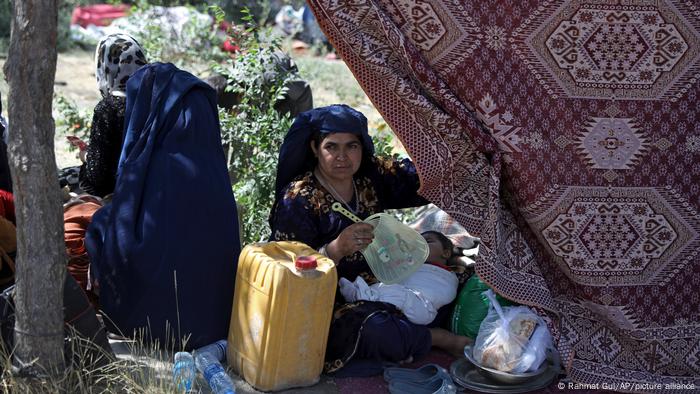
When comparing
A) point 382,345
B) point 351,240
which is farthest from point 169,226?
point 382,345

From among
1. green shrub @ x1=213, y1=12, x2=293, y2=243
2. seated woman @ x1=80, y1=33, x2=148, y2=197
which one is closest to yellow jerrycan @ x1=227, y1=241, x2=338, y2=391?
seated woman @ x1=80, y1=33, x2=148, y2=197

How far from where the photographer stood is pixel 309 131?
170 inches

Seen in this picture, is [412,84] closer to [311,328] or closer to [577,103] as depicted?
[577,103]

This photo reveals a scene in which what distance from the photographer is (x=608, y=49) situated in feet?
13.8

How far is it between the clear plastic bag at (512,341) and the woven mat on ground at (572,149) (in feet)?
0.32

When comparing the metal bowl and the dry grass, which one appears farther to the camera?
the metal bowl

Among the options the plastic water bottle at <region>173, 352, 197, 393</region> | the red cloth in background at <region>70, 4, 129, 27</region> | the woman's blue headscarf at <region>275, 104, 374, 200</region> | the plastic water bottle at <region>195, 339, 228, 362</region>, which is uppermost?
the woman's blue headscarf at <region>275, 104, 374, 200</region>

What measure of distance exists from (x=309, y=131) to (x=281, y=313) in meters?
1.00

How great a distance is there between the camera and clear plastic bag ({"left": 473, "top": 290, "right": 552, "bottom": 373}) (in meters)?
3.92

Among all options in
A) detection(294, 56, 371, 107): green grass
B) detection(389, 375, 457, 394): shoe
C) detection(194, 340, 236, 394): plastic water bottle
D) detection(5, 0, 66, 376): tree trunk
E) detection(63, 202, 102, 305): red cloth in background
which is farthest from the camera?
detection(294, 56, 371, 107): green grass

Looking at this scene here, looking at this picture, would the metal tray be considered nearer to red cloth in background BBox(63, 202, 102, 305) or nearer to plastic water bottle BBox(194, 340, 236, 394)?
plastic water bottle BBox(194, 340, 236, 394)

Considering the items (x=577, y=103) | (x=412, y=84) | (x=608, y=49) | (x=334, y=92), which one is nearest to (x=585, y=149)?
(x=577, y=103)

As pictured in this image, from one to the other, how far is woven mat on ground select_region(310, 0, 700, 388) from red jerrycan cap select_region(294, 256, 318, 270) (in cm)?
74

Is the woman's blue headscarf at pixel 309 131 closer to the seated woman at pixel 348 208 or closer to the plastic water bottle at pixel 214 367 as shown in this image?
the seated woman at pixel 348 208
